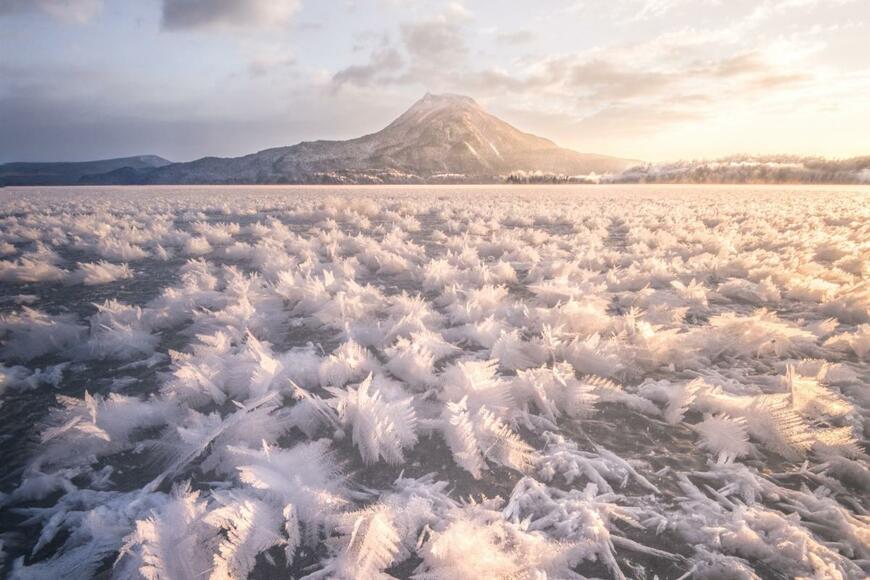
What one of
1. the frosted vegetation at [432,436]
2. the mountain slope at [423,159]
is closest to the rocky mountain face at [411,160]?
the mountain slope at [423,159]

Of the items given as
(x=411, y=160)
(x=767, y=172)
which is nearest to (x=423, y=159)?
(x=411, y=160)

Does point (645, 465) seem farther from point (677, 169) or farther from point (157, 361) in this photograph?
point (677, 169)

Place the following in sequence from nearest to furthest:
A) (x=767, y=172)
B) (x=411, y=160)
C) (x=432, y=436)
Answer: (x=432, y=436), (x=767, y=172), (x=411, y=160)

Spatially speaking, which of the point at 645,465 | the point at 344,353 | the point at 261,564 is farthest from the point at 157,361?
the point at 645,465

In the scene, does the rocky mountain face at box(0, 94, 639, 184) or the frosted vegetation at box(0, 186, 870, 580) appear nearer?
the frosted vegetation at box(0, 186, 870, 580)

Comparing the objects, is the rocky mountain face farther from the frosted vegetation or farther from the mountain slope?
the frosted vegetation

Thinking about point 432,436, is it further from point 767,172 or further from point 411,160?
point 411,160

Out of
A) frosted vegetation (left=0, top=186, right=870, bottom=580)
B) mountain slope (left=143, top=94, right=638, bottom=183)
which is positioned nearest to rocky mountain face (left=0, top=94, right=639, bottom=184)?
mountain slope (left=143, top=94, right=638, bottom=183)

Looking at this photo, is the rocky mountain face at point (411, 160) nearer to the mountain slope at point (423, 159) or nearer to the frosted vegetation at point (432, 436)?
the mountain slope at point (423, 159)
